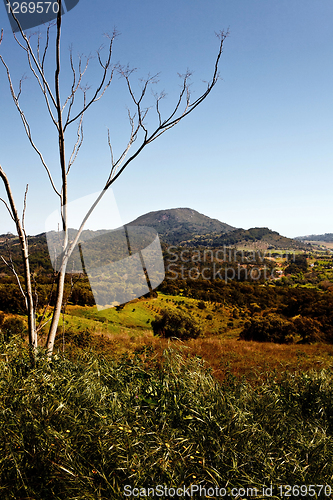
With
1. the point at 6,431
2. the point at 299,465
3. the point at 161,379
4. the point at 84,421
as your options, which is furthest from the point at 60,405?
the point at 299,465

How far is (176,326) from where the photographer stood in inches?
858

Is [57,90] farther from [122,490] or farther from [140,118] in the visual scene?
[122,490]

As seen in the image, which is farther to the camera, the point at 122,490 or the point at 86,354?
the point at 86,354

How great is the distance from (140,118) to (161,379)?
2695 millimetres

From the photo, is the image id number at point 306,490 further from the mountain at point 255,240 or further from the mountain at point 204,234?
the mountain at point 255,240

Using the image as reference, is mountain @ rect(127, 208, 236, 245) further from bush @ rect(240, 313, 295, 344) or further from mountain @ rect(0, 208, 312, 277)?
bush @ rect(240, 313, 295, 344)

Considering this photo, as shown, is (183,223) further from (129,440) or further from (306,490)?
(306,490)

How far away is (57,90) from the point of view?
96.0 inches

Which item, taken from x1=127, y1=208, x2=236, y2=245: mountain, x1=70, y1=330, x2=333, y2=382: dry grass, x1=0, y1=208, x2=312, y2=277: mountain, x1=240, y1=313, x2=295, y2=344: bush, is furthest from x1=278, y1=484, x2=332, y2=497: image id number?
x1=127, y1=208, x2=236, y2=245: mountain

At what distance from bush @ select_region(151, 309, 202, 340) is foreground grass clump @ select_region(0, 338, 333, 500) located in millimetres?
19470

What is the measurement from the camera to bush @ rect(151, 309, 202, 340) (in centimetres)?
2128

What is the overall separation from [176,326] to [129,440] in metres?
20.8
